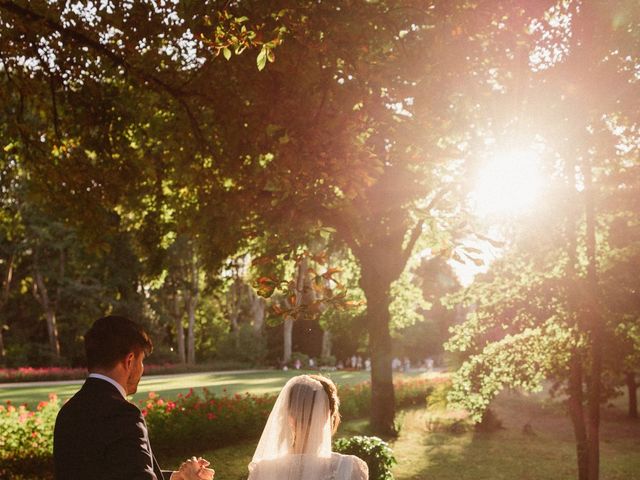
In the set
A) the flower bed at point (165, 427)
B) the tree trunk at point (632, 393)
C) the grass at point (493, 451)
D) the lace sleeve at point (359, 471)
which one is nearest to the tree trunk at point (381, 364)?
the grass at point (493, 451)

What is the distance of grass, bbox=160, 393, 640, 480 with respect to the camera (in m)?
14.7

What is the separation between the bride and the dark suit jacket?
115 cm

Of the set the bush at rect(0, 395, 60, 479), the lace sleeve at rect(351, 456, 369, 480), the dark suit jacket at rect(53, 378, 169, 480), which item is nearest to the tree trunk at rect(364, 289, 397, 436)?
the bush at rect(0, 395, 60, 479)

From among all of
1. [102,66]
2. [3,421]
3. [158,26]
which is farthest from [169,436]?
[158,26]

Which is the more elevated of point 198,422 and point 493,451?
point 198,422

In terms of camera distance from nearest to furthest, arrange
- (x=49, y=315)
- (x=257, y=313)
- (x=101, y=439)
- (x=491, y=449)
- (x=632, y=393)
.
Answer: (x=101, y=439) → (x=491, y=449) → (x=632, y=393) → (x=49, y=315) → (x=257, y=313)

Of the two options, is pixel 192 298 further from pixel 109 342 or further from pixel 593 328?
pixel 109 342

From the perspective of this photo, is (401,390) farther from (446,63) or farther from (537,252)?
(446,63)

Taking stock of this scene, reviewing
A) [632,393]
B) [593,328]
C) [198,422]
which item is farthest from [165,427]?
[632,393]

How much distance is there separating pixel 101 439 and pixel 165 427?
12.7 m

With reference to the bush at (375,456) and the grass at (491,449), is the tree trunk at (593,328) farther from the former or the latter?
the grass at (491,449)

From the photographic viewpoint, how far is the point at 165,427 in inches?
571

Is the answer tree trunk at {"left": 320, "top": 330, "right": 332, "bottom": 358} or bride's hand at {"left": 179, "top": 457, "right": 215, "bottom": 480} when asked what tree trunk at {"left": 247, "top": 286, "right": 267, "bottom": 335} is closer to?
tree trunk at {"left": 320, "top": 330, "right": 332, "bottom": 358}

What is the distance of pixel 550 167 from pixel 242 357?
43.0 metres
